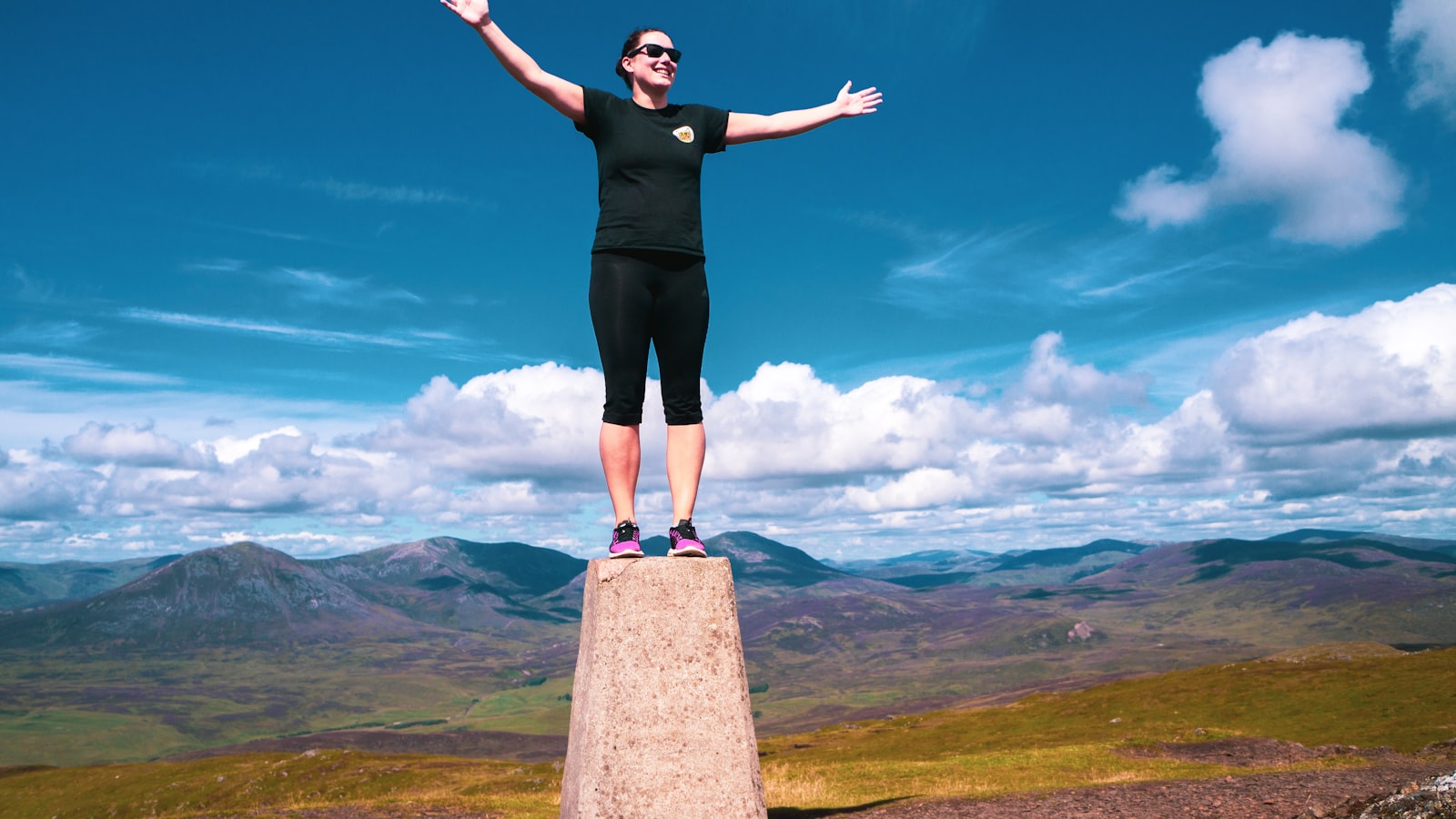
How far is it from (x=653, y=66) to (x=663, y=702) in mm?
6045

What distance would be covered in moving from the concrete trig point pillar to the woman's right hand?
5015 millimetres

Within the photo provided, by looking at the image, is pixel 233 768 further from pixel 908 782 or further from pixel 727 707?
pixel 727 707

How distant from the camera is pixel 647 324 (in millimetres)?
8875

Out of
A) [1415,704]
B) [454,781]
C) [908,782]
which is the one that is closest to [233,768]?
[454,781]

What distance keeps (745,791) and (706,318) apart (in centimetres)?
446

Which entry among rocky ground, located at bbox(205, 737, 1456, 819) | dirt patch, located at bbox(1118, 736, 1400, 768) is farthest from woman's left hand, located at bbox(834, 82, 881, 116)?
dirt patch, located at bbox(1118, 736, 1400, 768)

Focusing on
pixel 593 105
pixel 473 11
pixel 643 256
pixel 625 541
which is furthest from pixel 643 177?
pixel 625 541

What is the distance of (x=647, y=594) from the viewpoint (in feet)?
28.0

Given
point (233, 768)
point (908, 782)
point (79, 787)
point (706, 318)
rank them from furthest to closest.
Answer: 1. point (79, 787)
2. point (233, 768)
3. point (908, 782)
4. point (706, 318)

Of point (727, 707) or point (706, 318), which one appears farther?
point (706, 318)

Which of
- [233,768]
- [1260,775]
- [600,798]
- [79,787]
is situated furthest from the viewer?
[79,787]

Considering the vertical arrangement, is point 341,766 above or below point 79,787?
above

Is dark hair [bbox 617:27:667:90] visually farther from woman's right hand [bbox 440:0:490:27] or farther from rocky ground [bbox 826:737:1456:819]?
rocky ground [bbox 826:737:1456:819]

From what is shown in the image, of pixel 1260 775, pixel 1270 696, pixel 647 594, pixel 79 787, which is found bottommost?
pixel 79 787
